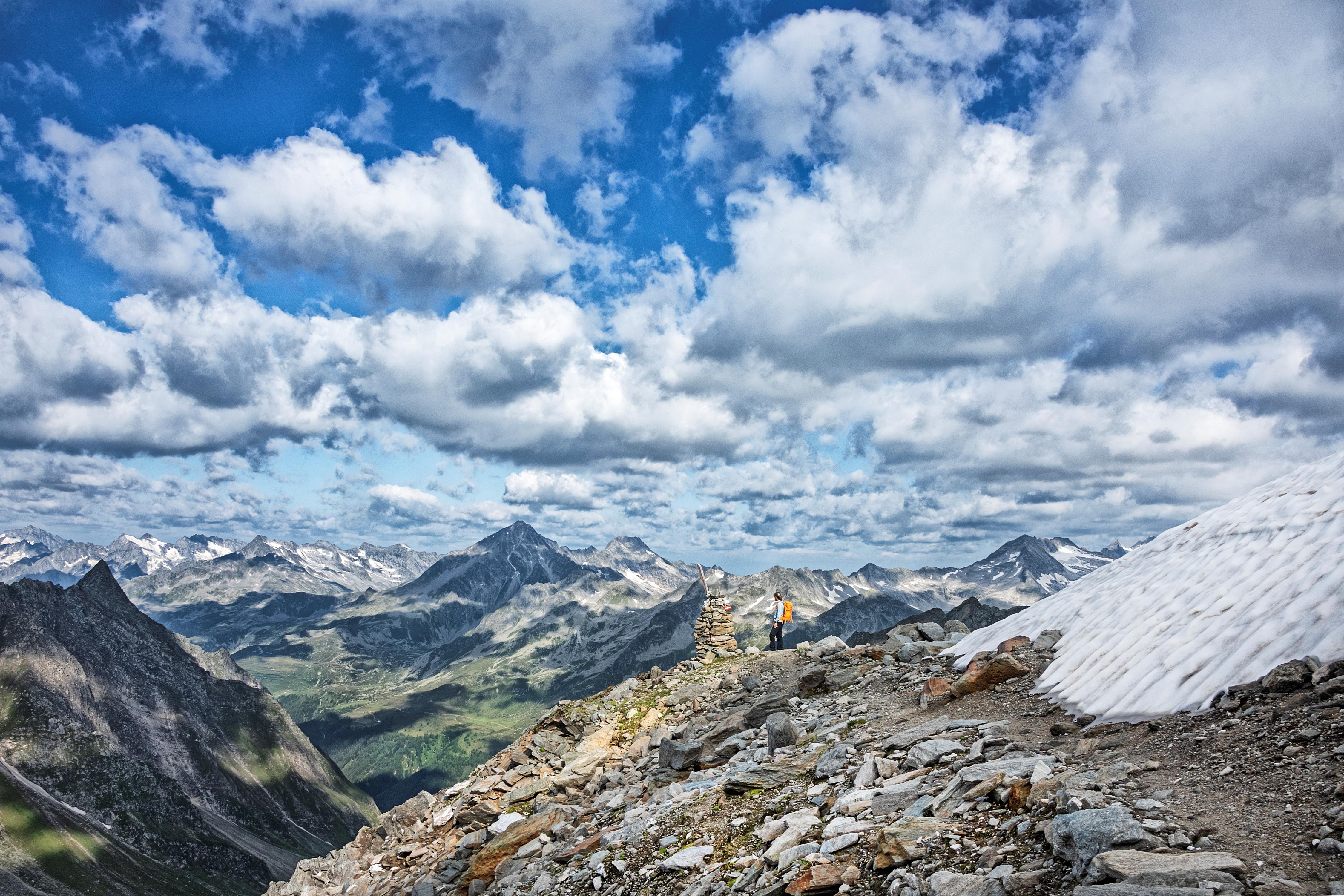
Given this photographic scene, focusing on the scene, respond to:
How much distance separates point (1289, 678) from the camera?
11117 millimetres

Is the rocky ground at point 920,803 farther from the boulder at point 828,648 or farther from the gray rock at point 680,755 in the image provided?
the boulder at point 828,648

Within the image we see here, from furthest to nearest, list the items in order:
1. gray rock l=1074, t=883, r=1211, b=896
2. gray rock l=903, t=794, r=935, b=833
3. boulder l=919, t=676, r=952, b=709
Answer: boulder l=919, t=676, r=952, b=709, gray rock l=903, t=794, r=935, b=833, gray rock l=1074, t=883, r=1211, b=896

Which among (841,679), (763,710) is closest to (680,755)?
(763,710)

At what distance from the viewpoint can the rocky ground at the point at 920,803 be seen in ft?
24.6

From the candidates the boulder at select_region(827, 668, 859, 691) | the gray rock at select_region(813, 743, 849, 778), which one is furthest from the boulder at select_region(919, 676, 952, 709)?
the boulder at select_region(827, 668, 859, 691)

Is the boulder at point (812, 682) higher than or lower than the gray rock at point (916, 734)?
lower

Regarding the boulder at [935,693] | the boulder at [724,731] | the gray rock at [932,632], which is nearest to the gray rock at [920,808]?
the boulder at [935,693]

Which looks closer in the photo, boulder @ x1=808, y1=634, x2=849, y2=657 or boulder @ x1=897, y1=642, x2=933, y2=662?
boulder @ x1=897, y1=642, x2=933, y2=662

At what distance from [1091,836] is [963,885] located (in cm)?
151

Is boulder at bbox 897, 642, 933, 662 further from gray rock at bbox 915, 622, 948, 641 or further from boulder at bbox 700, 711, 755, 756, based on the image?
boulder at bbox 700, 711, 755, 756

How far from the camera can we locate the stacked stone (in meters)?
42.9

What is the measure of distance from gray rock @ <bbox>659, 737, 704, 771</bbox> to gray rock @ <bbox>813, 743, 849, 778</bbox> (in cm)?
578

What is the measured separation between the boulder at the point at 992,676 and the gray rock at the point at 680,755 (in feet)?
25.0

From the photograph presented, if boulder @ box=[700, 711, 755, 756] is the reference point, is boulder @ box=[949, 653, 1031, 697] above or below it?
above
